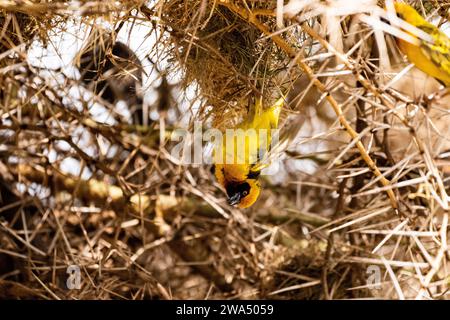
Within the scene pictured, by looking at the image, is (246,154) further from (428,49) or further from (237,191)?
(428,49)

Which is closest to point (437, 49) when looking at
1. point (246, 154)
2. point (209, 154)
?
point (246, 154)

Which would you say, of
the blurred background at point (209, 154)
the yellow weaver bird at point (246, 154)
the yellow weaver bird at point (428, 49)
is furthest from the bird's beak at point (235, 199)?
the yellow weaver bird at point (428, 49)

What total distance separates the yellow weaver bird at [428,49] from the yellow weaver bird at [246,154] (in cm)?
65

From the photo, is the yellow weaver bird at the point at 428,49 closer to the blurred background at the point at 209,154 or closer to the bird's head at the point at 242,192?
the blurred background at the point at 209,154

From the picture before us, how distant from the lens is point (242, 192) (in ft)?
8.82

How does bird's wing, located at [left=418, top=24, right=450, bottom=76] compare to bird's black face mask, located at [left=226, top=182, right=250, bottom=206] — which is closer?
bird's wing, located at [left=418, top=24, right=450, bottom=76]

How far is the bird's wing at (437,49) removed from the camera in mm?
1858

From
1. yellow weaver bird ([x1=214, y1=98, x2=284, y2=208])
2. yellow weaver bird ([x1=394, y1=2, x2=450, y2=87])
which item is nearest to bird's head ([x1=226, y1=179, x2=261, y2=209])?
yellow weaver bird ([x1=214, y1=98, x2=284, y2=208])

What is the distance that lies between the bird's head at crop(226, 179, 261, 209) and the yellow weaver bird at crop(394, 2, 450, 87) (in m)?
0.92

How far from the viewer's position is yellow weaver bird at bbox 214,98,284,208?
2514 mm

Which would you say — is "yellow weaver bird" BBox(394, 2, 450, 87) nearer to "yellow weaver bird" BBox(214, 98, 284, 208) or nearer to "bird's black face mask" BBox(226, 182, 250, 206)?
"yellow weaver bird" BBox(214, 98, 284, 208)

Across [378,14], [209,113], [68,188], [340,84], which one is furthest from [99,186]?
[378,14]

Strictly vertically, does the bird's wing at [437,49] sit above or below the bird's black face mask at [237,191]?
above

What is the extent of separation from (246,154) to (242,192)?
0.16m
